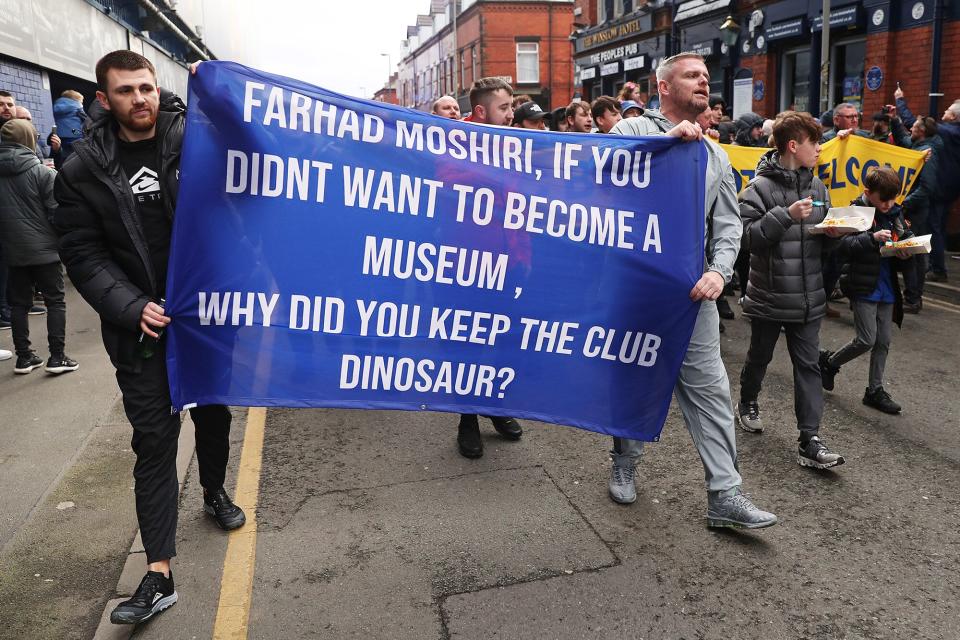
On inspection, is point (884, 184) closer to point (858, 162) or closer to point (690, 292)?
point (690, 292)

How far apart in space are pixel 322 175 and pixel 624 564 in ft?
6.66

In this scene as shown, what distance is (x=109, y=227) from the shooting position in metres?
3.19

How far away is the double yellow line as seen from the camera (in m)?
3.10

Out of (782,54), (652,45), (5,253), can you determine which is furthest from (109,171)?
(652,45)

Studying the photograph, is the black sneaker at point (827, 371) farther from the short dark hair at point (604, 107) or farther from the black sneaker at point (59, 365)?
the black sneaker at point (59, 365)

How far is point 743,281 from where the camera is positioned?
9.17m

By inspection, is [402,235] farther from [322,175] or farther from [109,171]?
[109,171]

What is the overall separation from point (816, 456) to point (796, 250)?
115 cm

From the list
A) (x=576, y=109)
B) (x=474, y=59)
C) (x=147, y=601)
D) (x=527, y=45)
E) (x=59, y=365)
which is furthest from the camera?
(x=474, y=59)

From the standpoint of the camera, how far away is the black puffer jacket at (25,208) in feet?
21.7

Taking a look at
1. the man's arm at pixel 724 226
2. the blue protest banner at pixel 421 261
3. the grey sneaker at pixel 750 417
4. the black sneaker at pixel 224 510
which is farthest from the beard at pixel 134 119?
the grey sneaker at pixel 750 417

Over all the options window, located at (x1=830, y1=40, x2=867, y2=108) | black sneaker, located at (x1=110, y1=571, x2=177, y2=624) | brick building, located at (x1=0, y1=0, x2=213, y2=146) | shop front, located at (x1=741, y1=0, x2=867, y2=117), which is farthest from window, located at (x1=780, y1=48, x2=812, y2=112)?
black sneaker, located at (x1=110, y1=571, x2=177, y2=624)

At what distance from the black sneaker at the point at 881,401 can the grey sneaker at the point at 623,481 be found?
236 cm

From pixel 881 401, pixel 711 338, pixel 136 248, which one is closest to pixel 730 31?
pixel 881 401
